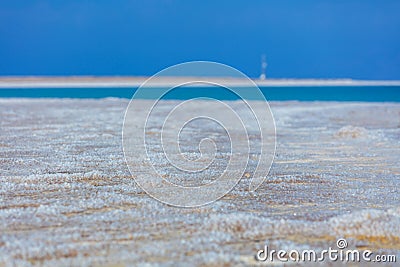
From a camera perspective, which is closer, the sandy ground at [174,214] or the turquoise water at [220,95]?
the sandy ground at [174,214]

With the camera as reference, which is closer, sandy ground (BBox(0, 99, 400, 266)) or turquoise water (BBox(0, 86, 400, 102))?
sandy ground (BBox(0, 99, 400, 266))

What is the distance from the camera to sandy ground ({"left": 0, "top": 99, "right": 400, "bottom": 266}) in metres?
6.12

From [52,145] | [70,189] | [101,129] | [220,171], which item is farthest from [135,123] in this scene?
[70,189]

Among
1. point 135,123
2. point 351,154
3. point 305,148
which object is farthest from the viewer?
point 135,123

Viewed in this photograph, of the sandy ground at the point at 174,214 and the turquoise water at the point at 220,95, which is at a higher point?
the turquoise water at the point at 220,95

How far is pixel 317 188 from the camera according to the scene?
10258 mm

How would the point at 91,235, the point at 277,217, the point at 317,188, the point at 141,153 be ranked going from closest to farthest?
the point at 91,235 → the point at 277,217 → the point at 317,188 → the point at 141,153

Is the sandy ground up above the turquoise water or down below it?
below

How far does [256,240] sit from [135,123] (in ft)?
58.8

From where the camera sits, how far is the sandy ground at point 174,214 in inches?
241

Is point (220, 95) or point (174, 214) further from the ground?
point (220, 95)

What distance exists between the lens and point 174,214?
784 cm

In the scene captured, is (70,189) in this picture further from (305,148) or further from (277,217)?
(305,148)

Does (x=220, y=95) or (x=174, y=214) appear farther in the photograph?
(x=220, y=95)
